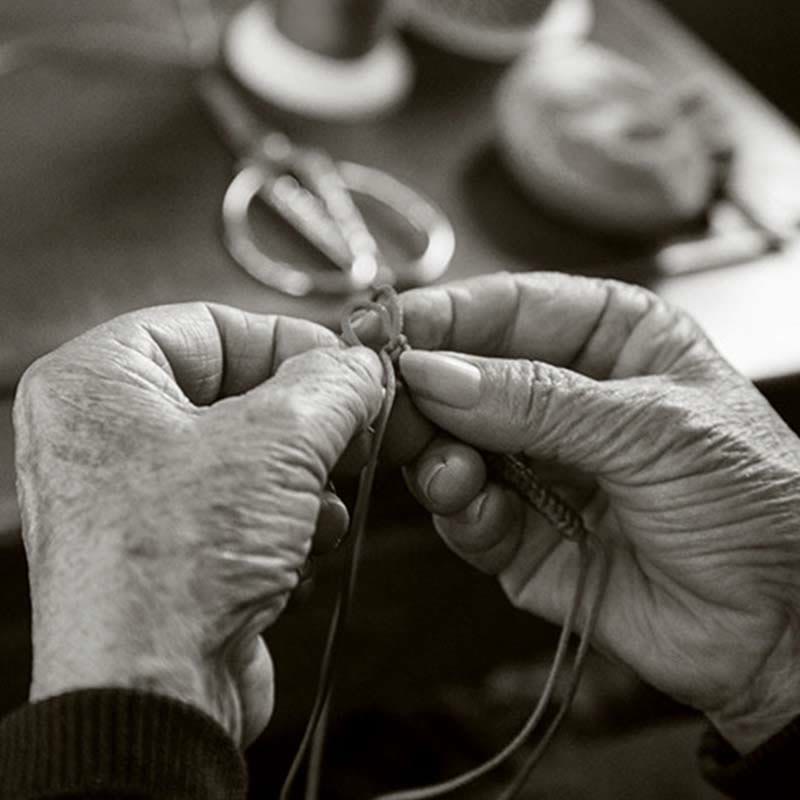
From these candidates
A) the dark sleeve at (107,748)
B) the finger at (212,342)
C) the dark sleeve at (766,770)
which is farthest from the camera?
the dark sleeve at (766,770)

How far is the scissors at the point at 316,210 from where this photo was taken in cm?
89

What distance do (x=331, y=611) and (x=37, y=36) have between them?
556mm

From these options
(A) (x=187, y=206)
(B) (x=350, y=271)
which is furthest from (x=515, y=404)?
(A) (x=187, y=206)

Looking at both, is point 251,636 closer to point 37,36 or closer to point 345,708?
point 345,708

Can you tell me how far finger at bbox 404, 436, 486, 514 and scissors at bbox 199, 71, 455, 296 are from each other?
0.74 feet

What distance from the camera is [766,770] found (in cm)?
76

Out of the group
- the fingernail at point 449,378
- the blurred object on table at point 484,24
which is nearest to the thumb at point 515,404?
the fingernail at point 449,378

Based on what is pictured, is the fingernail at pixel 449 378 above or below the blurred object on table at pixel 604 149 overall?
above

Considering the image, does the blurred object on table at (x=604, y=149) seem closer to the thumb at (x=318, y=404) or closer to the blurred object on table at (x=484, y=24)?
the blurred object on table at (x=484, y=24)

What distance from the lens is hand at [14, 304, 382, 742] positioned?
536 millimetres

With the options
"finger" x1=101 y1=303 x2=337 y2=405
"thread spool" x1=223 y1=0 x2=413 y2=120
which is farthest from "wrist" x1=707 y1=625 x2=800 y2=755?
"thread spool" x1=223 y1=0 x2=413 y2=120

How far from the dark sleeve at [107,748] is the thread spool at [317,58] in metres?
0.64

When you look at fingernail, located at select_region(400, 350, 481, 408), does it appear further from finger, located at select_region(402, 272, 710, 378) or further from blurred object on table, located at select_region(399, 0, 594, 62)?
blurred object on table, located at select_region(399, 0, 594, 62)

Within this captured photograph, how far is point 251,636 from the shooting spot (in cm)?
59
